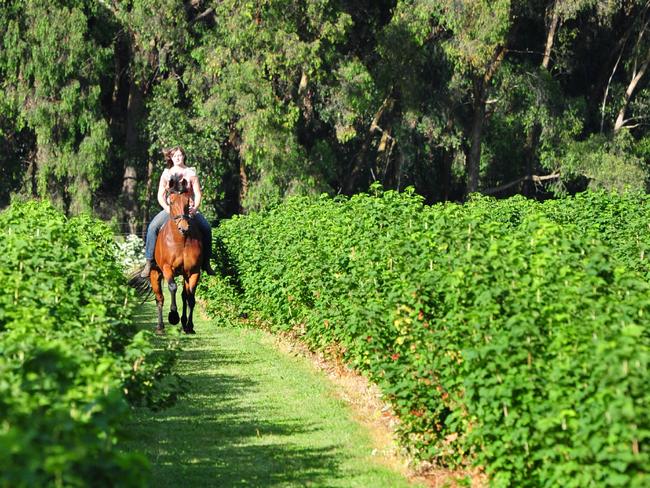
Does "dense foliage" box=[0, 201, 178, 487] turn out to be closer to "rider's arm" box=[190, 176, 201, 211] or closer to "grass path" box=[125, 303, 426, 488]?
"grass path" box=[125, 303, 426, 488]

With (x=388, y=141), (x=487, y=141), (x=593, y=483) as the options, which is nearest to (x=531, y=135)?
(x=487, y=141)

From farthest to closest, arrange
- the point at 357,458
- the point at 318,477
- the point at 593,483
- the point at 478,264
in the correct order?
1. the point at 357,458
2. the point at 318,477
3. the point at 478,264
4. the point at 593,483

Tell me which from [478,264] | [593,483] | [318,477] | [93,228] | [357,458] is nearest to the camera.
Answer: [593,483]

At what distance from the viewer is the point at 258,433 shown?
1202 centimetres

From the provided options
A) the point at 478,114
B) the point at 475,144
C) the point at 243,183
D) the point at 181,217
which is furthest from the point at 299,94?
the point at 181,217

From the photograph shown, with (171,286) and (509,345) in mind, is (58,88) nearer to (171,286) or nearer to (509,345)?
(171,286)

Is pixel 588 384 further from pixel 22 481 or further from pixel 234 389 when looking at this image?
pixel 234 389

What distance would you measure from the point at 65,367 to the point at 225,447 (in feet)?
16.8

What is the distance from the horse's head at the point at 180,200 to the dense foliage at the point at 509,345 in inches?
206

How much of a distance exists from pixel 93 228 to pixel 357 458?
36.9 ft

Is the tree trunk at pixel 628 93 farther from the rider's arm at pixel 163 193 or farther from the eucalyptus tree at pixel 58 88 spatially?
the rider's arm at pixel 163 193

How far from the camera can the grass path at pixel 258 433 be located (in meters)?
10.2

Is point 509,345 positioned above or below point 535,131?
below

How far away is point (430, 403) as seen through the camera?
388 inches
